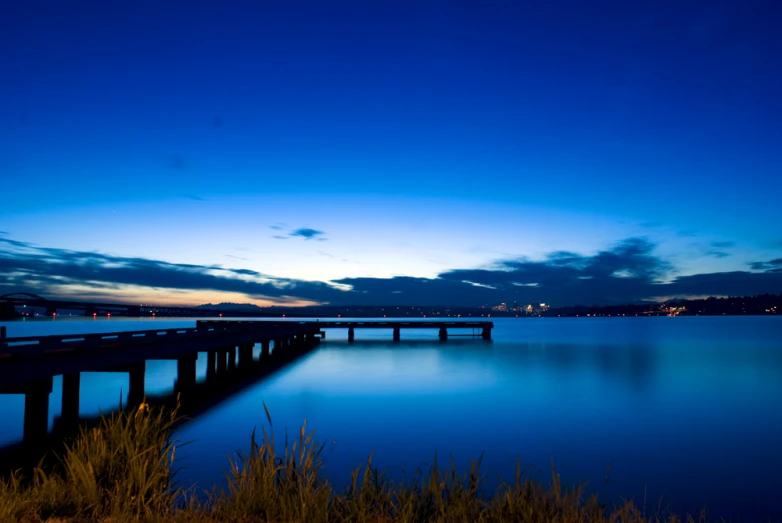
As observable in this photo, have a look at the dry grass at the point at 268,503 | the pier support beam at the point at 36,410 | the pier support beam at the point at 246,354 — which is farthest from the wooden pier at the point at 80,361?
the dry grass at the point at 268,503

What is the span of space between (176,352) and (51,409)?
4.97 metres

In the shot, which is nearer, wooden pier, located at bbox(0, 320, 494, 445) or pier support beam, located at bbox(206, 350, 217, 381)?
wooden pier, located at bbox(0, 320, 494, 445)

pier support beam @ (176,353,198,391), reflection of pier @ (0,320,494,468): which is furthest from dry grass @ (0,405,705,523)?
pier support beam @ (176,353,198,391)

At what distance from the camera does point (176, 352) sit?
24.7 m

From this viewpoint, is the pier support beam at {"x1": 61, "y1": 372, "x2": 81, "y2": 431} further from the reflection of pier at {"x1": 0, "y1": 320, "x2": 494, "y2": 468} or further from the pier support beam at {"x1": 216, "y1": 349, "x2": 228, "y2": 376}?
the pier support beam at {"x1": 216, "y1": 349, "x2": 228, "y2": 376}

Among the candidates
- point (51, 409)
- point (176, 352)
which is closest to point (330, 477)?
point (176, 352)

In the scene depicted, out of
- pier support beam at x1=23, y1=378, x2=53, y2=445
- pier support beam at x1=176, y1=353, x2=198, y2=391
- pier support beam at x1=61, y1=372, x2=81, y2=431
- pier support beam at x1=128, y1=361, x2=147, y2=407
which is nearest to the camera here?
pier support beam at x1=23, y1=378, x2=53, y2=445

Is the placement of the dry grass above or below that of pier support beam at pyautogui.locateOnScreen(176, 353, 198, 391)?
above

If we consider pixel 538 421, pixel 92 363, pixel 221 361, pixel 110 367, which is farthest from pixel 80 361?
pixel 221 361

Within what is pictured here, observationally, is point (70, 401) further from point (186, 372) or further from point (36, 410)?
→ point (186, 372)

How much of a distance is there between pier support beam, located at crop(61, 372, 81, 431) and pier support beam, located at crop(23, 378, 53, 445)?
7.64 feet

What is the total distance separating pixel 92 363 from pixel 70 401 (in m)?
1.61

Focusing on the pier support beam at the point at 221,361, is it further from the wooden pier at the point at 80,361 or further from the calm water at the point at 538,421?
the calm water at the point at 538,421

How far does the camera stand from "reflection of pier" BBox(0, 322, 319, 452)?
1495cm
